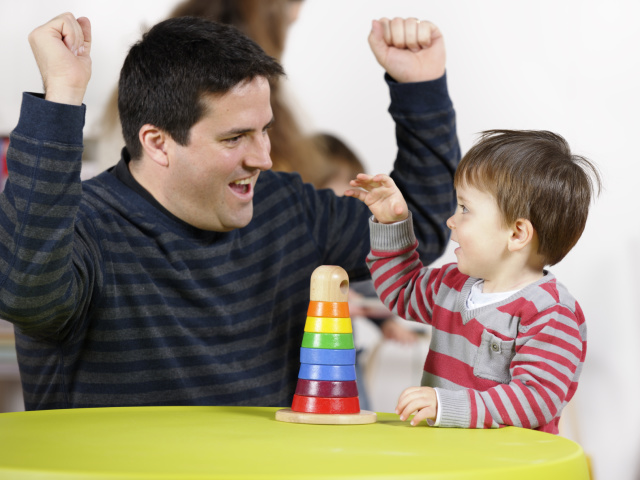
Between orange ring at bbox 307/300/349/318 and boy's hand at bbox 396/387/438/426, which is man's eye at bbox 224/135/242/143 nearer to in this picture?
orange ring at bbox 307/300/349/318

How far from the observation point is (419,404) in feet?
3.19

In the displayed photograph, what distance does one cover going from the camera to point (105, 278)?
4.31 ft

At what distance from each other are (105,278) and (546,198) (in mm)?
702

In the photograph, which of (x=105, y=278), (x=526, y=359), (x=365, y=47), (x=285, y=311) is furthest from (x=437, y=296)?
(x=365, y=47)

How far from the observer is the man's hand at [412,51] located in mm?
1540

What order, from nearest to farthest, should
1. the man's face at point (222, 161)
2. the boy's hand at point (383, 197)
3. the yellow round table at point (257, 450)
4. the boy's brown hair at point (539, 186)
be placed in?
1. the yellow round table at point (257, 450)
2. the boy's brown hair at point (539, 186)
3. the boy's hand at point (383, 197)
4. the man's face at point (222, 161)

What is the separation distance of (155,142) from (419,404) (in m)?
0.80

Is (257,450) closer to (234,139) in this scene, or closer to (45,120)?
(45,120)

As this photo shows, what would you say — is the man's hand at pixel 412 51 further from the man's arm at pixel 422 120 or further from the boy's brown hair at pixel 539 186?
the boy's brown hair at pixel 539 186

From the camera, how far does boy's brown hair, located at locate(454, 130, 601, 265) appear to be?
1083mm

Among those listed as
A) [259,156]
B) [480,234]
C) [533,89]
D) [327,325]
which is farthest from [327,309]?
[533,89]

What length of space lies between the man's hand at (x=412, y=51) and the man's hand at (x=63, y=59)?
62 cm

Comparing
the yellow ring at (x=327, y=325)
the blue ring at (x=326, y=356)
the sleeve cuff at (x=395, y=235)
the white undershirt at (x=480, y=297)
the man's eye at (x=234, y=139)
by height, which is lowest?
the blue ring at (x=326, y=356)

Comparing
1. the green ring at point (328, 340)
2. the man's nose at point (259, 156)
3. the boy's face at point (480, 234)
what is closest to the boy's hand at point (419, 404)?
the green ring at point (328, 340)
